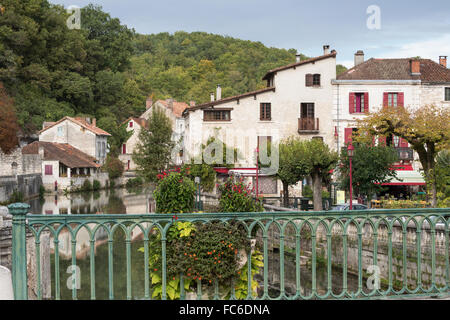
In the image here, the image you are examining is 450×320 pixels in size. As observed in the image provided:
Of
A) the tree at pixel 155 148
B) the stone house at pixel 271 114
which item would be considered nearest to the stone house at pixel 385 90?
the stone house at pixel 271 114

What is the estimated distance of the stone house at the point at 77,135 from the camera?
210 ft

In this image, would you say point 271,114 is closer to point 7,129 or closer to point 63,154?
point 7,129

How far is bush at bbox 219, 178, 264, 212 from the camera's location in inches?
283

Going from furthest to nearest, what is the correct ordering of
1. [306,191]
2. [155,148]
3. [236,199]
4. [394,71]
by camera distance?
1. [155,148]
2. [394,71]
3. [306,191]
4. [236,199]

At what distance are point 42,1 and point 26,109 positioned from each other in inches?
681

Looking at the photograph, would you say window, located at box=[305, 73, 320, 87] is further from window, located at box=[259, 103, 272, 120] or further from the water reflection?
the water reflection

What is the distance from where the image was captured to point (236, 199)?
7.19 meters

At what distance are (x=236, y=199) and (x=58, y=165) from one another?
51242mm

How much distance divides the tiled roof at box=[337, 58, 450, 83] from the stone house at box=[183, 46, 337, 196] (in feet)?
7.29

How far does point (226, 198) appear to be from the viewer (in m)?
7.27

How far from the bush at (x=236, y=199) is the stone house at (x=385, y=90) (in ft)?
101

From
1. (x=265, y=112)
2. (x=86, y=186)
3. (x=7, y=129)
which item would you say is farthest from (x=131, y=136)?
(x=265, y=112)

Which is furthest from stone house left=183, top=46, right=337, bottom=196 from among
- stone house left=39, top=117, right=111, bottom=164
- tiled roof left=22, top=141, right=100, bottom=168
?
stone house left=39, top=117, right=111, bottom=164
